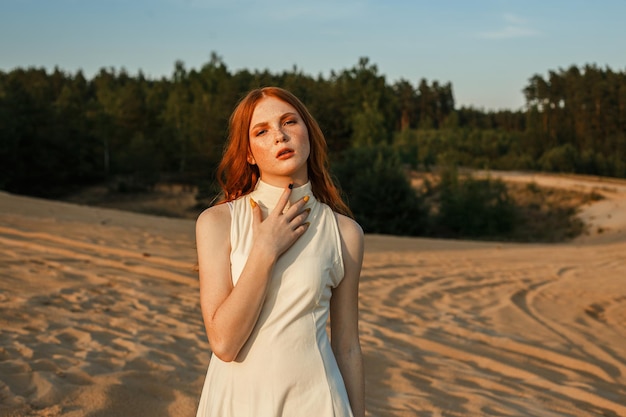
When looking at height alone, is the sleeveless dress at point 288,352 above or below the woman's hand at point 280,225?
below

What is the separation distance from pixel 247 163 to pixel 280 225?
34 centimetres

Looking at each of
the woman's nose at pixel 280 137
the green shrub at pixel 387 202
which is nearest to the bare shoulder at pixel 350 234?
the woman's nose at pixel 280 137

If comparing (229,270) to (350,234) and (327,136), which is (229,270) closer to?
(350,234)

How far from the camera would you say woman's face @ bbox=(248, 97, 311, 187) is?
2.08m

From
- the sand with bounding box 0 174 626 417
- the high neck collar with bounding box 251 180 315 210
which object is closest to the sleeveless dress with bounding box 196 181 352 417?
the high neck collar with bounding box 251 180 315 210

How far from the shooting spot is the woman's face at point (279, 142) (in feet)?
6.83

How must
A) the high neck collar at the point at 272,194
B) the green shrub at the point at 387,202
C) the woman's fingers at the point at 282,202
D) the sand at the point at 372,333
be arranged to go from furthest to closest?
the green shrub at the point at 387,202
the sand at the point at 372,333
the high neck collar at the point at 272,194
the woman's fingers at the point at 282,202

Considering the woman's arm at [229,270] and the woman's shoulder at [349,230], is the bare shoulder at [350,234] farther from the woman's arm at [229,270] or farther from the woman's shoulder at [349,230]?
the woman's arm at [229,270]

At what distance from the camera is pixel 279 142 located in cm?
208

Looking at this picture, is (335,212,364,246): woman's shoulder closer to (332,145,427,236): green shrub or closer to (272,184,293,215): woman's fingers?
(272,184,293,215): woman's fingers

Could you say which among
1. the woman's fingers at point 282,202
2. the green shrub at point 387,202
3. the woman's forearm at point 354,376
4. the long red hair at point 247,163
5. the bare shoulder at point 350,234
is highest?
the long red hair at point 247,163

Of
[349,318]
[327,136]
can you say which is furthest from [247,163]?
[327,136]

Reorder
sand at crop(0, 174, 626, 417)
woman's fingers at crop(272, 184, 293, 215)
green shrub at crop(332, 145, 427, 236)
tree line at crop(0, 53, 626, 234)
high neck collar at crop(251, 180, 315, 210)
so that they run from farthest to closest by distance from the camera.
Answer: tree line at crop(0, 53, 626, 234) → green shrub at crop(332, 145, 427, 236) → sand at crop(0, 174, 626, 417) → high neck collar at crop(251, 180, 315, 210) → woman's fingers at crop(272, 184, 293, 215)

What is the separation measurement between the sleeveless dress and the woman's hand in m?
0.04
